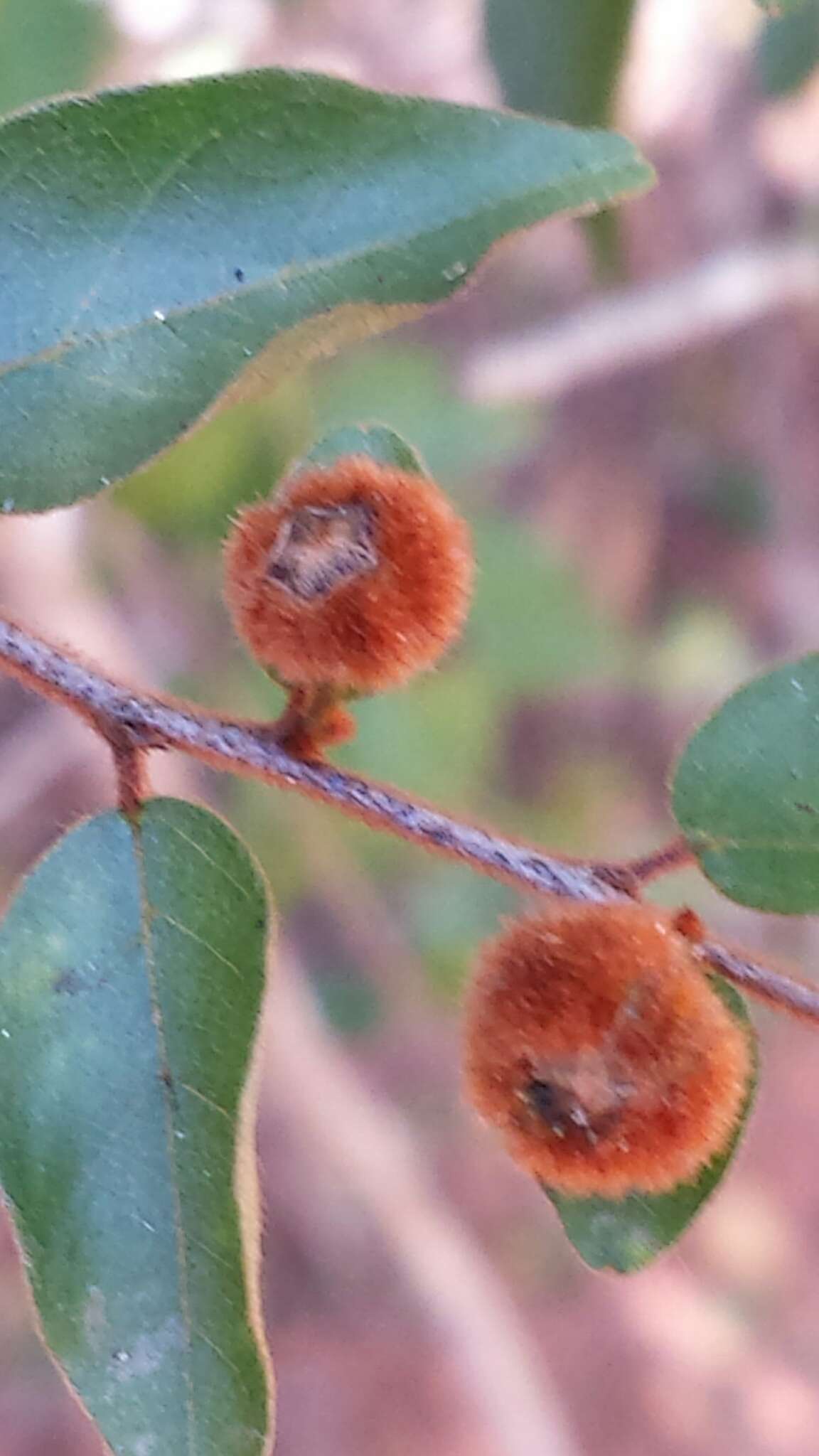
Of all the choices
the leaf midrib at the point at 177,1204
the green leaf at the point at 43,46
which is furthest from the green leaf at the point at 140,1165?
the green leaf at the point at 43,46

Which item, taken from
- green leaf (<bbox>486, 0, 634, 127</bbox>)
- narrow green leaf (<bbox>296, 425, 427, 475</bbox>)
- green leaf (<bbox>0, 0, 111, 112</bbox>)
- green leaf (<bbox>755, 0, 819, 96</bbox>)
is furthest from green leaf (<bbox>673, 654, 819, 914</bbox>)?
green leaf (<bbox>0, 0, 111, 112</bbox>)

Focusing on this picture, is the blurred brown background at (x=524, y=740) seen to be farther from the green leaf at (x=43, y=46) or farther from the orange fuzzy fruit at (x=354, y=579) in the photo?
the orange fuzzy fruit at (x=354, y=579)

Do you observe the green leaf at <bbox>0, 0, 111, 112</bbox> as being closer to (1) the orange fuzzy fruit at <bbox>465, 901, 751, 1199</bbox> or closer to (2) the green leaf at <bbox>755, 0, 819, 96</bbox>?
(2) the green leaf at <bbox>755, 0, 819, 96</bbox>

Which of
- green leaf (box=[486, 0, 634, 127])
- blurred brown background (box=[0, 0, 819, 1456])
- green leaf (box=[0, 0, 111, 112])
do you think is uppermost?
green leaf (box=[0, 0, 111, 112])

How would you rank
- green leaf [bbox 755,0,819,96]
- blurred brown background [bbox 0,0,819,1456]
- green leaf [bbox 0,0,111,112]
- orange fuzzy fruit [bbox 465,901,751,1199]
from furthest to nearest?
blurred brown background [bbox 0,0,819,1456], green leaf [bbox 0,0,111,112], green leaf [bbox 755,0,819,96], orange fuzzy fruit [bbox 465,901,751,1199]

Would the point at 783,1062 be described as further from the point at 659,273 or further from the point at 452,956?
the point at 659,273

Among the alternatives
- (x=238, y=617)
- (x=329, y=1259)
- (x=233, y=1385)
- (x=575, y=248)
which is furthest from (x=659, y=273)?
(x=233, y=1385)
